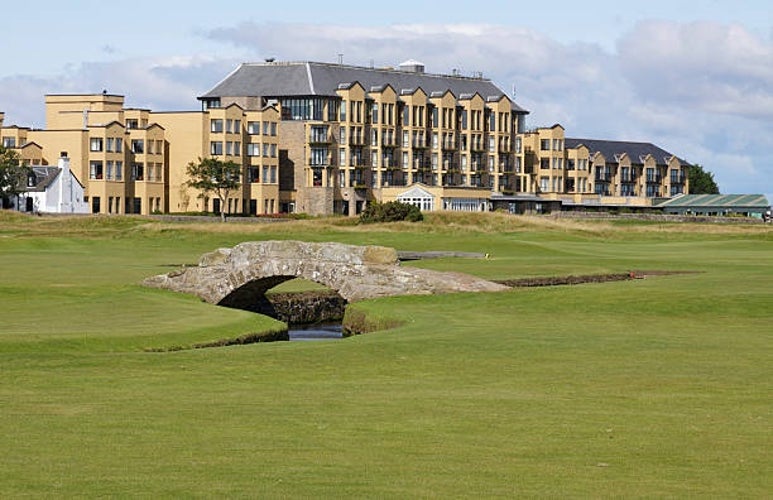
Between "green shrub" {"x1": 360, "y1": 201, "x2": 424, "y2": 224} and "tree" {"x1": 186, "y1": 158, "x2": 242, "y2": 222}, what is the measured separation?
38143 mm

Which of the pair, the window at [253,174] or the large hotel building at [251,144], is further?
the window at [253,174]

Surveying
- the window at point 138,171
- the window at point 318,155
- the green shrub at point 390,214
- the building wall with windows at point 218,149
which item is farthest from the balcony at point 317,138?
the green shrub at point 390,214

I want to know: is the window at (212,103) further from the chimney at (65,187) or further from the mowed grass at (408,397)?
the mowed grass at (408,397)

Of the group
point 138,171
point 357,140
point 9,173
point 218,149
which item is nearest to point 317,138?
point 357,140

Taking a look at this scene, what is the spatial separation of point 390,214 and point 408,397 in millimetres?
107873

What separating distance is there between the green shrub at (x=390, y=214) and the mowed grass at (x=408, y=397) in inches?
2948

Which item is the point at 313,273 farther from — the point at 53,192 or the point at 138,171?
the point at 138,171

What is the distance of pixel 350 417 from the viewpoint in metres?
24.6

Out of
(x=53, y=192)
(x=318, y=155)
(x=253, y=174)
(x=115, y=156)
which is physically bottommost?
(x=53, y=192)

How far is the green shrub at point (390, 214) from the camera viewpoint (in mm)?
133750

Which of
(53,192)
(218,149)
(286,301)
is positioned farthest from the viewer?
(218,149)

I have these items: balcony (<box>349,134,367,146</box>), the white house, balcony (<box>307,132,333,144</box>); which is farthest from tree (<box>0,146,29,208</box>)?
balcony (<box>349,134,367,146</box>)

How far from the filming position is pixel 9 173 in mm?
155875

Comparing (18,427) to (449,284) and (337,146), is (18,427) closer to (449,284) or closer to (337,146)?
(449,284)
